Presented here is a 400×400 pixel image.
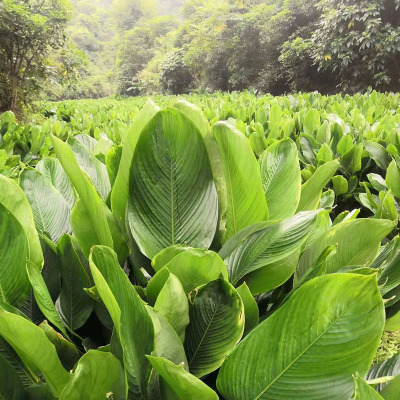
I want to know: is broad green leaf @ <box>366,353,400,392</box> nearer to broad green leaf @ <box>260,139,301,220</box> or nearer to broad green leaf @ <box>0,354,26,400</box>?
broad green leaf @ <box>260,139,301,220</box>

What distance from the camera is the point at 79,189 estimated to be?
615 mm

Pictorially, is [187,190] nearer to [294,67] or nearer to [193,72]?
[294,67]

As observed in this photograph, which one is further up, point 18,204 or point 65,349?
point 18,204

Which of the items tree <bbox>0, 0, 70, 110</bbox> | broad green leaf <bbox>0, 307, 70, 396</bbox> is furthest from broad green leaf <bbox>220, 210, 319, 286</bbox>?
tree <bbox>0, 0, 70, 110</bbox>

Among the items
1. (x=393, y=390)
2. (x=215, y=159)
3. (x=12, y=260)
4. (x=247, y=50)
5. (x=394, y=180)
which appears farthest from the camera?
(x=247, y=50)

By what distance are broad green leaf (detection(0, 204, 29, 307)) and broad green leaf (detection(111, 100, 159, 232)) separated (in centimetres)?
19

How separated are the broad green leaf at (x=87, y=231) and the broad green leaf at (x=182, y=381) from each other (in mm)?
310

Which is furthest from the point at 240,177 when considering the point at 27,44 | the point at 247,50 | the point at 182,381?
the point at 247,50

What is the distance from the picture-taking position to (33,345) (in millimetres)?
454

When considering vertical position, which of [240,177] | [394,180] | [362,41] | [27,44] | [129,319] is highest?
[27,44]

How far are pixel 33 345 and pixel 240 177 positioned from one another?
0.43 meters

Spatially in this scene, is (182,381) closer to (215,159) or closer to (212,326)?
(212,326)

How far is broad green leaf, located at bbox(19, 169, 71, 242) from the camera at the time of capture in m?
0.84

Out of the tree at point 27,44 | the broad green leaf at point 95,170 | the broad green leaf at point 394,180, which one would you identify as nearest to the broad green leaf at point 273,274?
the broad green leaf at point 95,170
